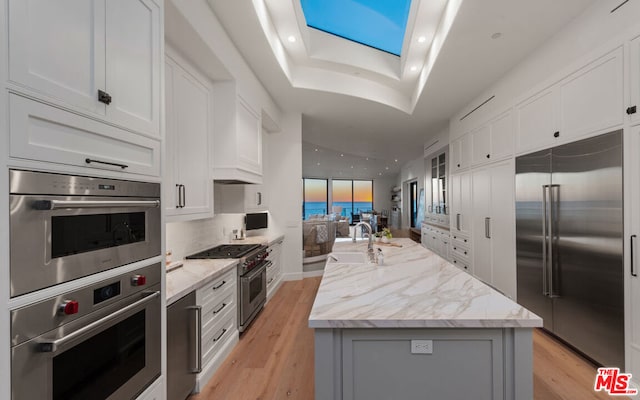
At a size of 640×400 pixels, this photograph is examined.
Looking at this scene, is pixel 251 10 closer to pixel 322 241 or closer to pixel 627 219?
pixel 627 219

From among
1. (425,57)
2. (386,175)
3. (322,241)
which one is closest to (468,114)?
(425,57)

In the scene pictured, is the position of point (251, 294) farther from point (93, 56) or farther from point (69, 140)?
point (93, 56)

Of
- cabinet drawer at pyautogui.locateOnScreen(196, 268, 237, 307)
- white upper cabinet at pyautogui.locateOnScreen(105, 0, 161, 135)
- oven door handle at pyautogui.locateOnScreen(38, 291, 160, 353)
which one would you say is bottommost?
cabinet drawer at pyautogui.locateOnScreen(196, 268, 237, 307)

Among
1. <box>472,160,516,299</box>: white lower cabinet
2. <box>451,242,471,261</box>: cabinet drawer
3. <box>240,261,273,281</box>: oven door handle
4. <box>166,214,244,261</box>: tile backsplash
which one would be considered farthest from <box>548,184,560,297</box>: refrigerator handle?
<box>166,214,244,261</box>: tile backsplash

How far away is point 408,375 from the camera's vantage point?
1.30 metres

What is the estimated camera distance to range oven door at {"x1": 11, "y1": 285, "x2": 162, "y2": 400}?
87 cm

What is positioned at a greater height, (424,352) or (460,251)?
(424,352)

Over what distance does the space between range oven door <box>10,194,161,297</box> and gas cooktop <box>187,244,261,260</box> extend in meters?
1.43

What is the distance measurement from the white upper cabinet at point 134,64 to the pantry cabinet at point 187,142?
0.69 metres

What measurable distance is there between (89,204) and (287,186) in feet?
12.5

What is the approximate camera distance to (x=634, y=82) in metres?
1.89

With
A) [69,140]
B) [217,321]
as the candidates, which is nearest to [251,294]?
[217,321]

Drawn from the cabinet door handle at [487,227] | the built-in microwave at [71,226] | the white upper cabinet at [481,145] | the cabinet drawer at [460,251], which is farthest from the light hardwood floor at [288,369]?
the white upper cabinet at [481,145]

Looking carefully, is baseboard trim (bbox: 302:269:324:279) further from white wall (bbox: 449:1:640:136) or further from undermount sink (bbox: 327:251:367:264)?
white wall (bbox: 449:1:640:136)
